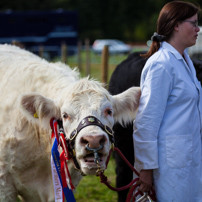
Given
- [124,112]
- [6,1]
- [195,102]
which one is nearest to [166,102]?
[195,102]

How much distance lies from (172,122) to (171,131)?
64mm

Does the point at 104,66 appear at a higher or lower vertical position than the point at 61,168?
lower

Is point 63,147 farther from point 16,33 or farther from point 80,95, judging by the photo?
point 16,33

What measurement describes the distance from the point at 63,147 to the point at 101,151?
15.8 inches

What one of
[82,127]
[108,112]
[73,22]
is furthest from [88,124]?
[73,22]

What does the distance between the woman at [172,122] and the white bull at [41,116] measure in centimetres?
32

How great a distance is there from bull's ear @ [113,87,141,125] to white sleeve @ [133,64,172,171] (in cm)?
36

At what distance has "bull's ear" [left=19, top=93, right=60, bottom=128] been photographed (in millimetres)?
2951

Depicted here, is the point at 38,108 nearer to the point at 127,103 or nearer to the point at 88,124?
the point at 88,124

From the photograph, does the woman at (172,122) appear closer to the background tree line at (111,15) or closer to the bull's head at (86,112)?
the bull's head at (86,112)

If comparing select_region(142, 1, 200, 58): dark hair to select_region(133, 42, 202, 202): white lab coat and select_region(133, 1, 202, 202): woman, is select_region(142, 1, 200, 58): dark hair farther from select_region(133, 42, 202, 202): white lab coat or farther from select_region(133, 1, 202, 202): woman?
select_region(133, 42, 202, 202): white lab coat

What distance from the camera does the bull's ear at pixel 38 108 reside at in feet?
9.68

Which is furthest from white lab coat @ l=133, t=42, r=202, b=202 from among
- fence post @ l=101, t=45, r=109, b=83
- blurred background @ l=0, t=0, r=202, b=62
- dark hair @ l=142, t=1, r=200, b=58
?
blurred background @ l=0, t=0, r=202, b=62

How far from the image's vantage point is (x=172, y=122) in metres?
2.68
